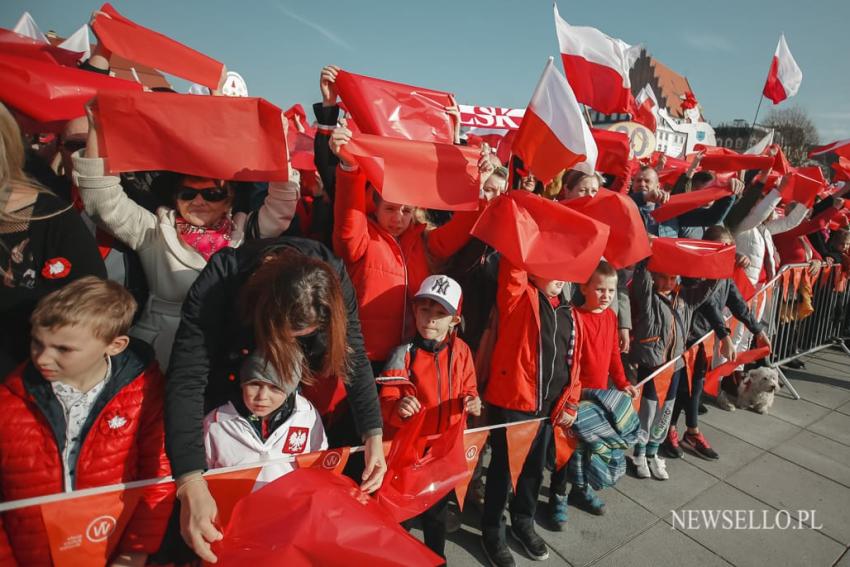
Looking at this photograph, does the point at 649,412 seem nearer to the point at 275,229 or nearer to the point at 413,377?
the point at 413,377

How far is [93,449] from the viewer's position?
1.58m

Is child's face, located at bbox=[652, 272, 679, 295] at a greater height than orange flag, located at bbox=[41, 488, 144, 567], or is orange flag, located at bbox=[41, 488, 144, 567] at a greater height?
child's face, located at bbox=[652, 272, 679, 295]

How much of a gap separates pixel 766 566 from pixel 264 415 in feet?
10.4

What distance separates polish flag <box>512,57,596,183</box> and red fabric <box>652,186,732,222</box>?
2.02m

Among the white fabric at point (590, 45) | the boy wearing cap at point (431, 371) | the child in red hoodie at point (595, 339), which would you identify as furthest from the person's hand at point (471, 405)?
the white fabric at point (590, 45)

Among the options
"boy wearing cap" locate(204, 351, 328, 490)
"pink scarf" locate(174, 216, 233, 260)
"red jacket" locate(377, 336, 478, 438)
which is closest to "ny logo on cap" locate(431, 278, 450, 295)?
"red jacket" locate(377, 336, 478, 438)

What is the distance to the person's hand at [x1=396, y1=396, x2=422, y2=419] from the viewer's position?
229 cm

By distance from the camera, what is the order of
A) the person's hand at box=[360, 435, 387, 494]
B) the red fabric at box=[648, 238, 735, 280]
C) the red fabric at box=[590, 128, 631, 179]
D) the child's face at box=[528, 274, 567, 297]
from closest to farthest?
the person's hand at box=[360, 435, 387, 494] < the child's face at box=[528, 274, 567, 297] < the red fabric at box=[648, 238, 735, 280] < the red fabric at box=[590, 128, 631, 179]

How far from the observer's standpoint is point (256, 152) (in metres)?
1.97

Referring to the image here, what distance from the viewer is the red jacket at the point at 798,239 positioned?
6188 millimetres

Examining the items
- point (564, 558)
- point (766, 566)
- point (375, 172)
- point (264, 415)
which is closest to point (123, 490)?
point (264, 415)

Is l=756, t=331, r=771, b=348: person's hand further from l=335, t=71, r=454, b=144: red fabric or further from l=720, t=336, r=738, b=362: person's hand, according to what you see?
l=335, t=71, r=454, b=144: red fabric

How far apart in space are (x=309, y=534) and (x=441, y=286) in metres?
1.33

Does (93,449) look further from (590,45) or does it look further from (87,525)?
(590,45)
